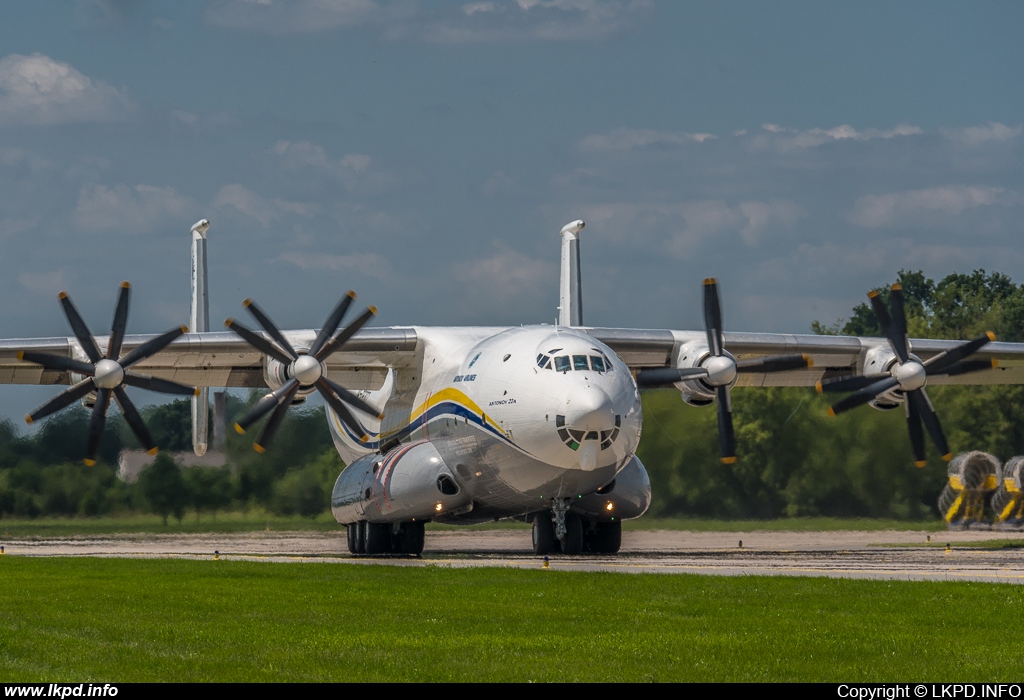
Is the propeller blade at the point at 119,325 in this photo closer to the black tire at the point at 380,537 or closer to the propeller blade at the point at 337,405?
the propeller blade at the point at 337,405

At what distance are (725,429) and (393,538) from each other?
21.2 ft

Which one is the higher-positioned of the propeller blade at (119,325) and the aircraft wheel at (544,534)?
the propeller blade at (119,325)

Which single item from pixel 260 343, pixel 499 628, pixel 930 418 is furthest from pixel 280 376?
pixel 499 628

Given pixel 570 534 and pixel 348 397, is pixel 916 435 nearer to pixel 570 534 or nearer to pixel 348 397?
pixel 570 534

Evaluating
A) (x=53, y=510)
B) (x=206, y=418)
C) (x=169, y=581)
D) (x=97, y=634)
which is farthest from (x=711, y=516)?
(x=97, y=634)

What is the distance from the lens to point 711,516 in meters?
33.7

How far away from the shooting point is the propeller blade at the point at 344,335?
24.7 metres

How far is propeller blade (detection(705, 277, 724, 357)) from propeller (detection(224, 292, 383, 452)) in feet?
19.8

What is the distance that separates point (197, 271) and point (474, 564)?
1342cm

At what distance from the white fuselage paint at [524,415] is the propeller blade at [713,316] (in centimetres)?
325

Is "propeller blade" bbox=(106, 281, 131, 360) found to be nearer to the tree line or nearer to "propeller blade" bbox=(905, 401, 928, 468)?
the tree line

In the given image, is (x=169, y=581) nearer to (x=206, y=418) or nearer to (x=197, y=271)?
(x=206, y=418)

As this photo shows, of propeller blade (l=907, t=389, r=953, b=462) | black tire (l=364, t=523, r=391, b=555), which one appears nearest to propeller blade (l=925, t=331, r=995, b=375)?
propeller blade (l=907, t=389, r=953, b=462)

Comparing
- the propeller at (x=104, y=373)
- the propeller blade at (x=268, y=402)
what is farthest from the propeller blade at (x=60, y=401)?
the propeller blade at (x=268, y=402)
